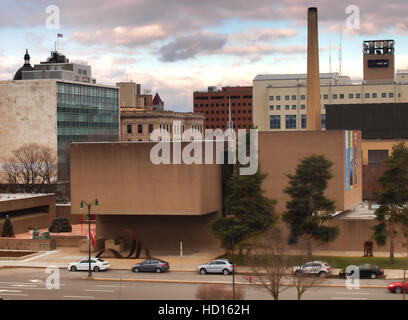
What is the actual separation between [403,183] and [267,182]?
518 inches

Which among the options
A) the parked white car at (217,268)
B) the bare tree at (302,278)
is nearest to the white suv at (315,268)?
the bare tree at (302,278)

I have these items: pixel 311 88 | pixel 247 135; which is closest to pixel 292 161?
pixel 247 135

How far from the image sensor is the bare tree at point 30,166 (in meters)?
109

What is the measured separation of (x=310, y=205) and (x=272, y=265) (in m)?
15.7

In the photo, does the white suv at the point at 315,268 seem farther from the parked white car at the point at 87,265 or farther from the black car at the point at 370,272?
the parked white car at the point at 87,265

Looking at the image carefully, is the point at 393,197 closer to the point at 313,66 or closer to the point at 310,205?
the point at 310,205

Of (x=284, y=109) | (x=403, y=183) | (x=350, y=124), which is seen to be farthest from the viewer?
(x=284, y=109)

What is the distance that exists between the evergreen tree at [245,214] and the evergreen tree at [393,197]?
26.0 feet

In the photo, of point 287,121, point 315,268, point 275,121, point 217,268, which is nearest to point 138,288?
point 217,268

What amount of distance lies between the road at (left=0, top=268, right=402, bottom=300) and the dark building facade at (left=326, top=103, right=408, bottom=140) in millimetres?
69085

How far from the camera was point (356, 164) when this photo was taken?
6912cm

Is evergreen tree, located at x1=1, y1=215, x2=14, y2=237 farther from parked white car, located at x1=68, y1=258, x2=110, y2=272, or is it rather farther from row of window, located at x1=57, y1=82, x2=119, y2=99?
row of window, located at x1=57, y1=82, x2=119, y2=99

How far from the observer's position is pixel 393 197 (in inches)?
1997
